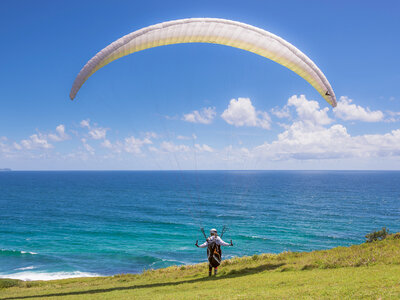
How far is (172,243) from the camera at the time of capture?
39.6m

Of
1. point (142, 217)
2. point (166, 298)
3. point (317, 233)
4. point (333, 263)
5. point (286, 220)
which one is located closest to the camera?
point (166, 298)

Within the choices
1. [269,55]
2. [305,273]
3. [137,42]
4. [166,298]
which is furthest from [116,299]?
[269,55]

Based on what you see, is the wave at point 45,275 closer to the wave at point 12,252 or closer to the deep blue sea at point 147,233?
the deep blue sea at point 147,233

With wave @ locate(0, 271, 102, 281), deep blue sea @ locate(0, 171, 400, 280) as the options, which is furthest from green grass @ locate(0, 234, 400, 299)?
wave @ locate(0, 271, 102, 281)

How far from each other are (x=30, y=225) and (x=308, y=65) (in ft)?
186

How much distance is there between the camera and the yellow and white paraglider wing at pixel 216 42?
11.1 meters

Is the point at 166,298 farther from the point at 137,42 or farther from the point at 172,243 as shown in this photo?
the point at 172,243

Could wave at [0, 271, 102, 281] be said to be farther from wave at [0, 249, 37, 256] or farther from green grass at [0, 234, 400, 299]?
green grass at [0, 234, 400, 299]

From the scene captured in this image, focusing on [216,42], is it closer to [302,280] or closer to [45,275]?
[302,280]

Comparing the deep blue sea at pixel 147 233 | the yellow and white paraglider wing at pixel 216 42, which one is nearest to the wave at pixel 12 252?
the deep blue sea at pixel 147 233

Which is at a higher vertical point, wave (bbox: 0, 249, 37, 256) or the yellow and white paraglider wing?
the yellow and white paraglider wing

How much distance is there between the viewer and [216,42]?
11914 millimetres

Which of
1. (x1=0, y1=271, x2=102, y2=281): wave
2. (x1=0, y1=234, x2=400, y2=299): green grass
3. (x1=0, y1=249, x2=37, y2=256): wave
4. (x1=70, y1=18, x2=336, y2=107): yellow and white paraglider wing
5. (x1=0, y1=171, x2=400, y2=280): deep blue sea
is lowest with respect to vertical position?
(x1=0, y1=171, x2=400, y2=280): deep blue sea

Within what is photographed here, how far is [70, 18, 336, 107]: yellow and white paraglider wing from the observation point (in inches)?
437
